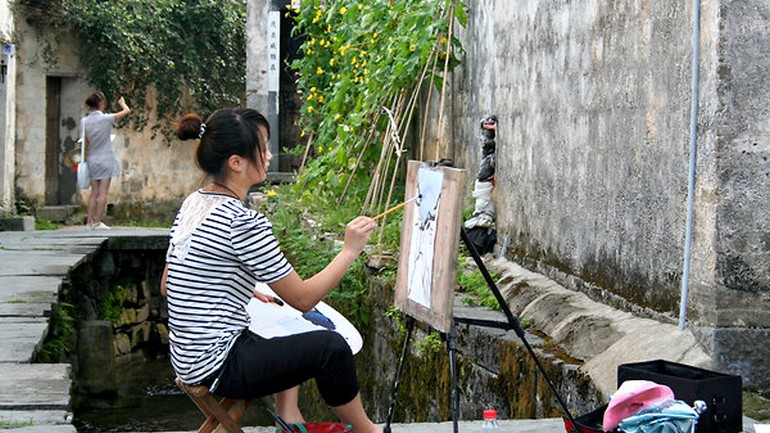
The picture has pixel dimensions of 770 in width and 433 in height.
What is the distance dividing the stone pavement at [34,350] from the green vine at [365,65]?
2.35m

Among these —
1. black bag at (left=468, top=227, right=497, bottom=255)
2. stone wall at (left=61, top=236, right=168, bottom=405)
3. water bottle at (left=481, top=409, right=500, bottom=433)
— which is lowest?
stone wall at (left=61, top=236, right=168, bottom=405)

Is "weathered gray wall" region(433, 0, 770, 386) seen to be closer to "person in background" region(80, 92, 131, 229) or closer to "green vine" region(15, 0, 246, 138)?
→ "person in background" region(80, 92, 131, 229)

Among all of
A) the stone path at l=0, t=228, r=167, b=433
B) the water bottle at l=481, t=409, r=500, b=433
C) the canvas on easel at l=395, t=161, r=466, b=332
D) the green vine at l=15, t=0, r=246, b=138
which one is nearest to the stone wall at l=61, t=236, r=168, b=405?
the stone path at l=0, t=228, r=167, b=433

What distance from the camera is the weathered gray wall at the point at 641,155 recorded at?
15.1ft

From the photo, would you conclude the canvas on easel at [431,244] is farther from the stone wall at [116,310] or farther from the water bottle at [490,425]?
the stone wall at [116,310]

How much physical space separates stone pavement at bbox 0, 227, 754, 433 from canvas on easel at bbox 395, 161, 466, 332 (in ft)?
1.65

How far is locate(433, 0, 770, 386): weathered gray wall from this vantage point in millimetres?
4598

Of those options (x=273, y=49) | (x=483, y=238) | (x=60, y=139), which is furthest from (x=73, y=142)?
(x=483, y=238)

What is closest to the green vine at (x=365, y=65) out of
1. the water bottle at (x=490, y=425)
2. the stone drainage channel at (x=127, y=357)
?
the stone drainage channel at (x=127, y=357)

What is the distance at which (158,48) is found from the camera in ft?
64.7

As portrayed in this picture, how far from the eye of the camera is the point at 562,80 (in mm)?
6566

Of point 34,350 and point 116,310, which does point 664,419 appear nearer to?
point 34,350

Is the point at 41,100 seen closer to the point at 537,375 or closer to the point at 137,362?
the point at 137,362

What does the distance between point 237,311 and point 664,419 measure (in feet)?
4.37
